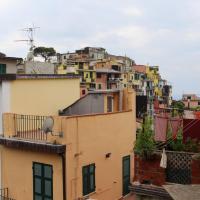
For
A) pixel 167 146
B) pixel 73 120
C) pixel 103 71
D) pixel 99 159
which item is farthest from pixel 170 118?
pixel 103 71

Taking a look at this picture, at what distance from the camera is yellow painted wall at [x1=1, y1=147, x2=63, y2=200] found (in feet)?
48.9

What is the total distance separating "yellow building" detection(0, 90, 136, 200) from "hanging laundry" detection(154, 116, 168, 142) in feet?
14.5

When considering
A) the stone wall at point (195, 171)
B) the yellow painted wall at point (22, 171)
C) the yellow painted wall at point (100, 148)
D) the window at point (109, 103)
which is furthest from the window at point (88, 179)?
the stone wall at point (195, 171)

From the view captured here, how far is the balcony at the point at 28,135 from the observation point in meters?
14.6

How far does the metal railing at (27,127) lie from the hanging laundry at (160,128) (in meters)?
6.40

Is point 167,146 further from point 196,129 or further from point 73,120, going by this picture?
point 73,120

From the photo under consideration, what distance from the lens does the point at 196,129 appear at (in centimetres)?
1003

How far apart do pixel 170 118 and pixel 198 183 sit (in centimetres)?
226

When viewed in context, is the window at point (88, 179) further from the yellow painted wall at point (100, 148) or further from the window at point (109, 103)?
the window at point (109, 103)

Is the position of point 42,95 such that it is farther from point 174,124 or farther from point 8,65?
point 174,124

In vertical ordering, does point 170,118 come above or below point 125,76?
below

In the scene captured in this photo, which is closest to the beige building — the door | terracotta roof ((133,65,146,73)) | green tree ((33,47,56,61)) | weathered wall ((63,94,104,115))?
weathered wall ((63,94,104,115))

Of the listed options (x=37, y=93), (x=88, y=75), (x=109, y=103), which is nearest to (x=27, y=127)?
(x=37, y=93)

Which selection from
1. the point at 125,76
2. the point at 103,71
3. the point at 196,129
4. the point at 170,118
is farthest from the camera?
the point at 125,76
